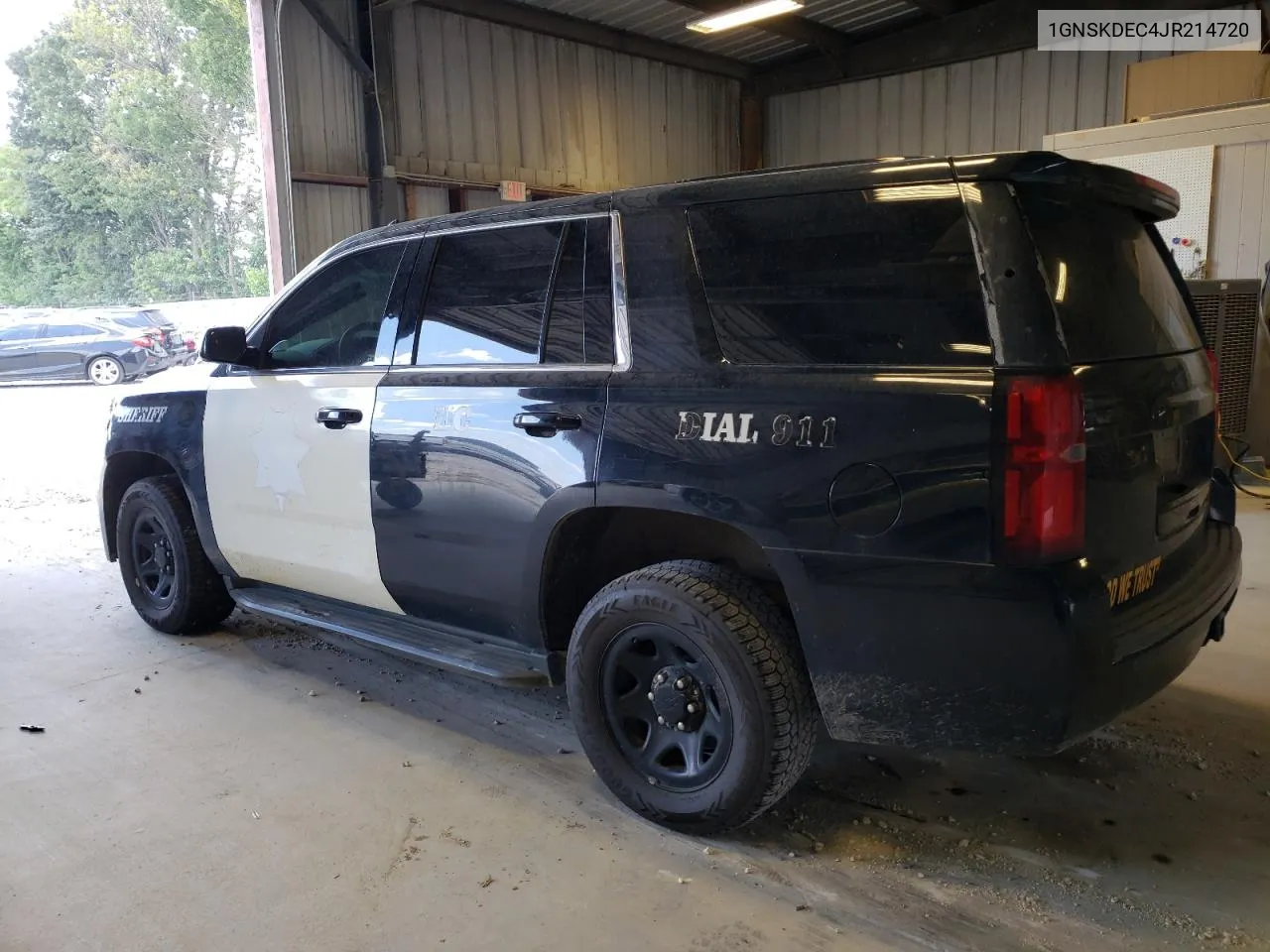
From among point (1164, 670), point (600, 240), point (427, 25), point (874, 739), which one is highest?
point (427, 25)

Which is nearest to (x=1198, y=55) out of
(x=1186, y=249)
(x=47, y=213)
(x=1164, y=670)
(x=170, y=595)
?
(x=1186, y=249)

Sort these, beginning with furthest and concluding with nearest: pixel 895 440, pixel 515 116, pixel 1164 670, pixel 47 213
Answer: pixel 47 213 < pixel 515 116 < pixel 1164 670 < pixel 895 440

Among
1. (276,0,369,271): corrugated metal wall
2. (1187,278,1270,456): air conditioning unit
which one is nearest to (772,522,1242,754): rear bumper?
(1187,278,1270,456): air conditioning unit

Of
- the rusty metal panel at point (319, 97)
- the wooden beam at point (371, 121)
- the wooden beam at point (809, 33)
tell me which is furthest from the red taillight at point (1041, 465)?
the wooden beam at point (809, 33)

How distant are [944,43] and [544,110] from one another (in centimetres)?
501

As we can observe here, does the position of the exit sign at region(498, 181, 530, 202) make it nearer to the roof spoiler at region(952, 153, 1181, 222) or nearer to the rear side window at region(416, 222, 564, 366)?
the rear side window at region(416, 222, 564, 366)

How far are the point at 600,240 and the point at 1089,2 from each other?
34.4ft

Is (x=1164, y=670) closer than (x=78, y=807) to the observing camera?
Yes

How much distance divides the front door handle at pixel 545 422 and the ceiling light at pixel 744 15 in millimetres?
8596

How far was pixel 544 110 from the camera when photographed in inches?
448

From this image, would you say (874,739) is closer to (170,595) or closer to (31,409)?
(170,595)

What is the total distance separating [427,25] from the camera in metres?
10.1

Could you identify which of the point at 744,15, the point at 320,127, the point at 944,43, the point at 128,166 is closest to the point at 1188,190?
the point at 744,15

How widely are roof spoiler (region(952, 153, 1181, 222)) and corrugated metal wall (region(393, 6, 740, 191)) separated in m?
8.81
